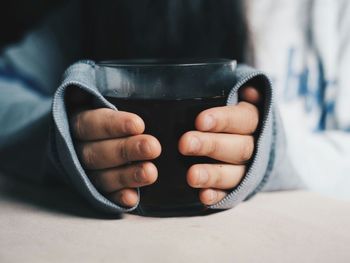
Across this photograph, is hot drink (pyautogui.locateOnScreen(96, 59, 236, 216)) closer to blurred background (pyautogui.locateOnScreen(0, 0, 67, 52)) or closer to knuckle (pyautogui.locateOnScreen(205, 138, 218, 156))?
knuckle (pyautogui.locateOnScreen(205, 138, 218, 156))

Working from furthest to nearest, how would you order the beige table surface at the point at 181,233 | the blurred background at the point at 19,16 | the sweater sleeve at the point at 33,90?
the blurred background at the point at 19,16, the sweater sleeve at the point at 33,90, the beige table surface at the point at 181,233

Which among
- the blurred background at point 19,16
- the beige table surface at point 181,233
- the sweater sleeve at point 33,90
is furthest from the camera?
the blurred background at point 19,16

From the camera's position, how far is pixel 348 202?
45 centimetres

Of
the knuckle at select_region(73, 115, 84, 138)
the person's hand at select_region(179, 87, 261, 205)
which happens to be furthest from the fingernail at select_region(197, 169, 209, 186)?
the knuckle at select_region(73, 115, 84, 138)

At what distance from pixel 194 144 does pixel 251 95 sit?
82mm

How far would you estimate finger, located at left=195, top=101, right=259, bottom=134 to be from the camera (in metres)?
0.38

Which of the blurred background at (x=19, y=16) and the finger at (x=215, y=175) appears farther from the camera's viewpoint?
the blurred background at (x=19, y=16)

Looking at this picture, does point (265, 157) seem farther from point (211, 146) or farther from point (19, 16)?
point (19, 16)

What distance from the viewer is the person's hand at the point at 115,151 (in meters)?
0.37

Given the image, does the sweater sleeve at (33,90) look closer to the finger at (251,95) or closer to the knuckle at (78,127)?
A: the knuckle at (78,127)

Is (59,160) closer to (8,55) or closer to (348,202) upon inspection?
(348,202)

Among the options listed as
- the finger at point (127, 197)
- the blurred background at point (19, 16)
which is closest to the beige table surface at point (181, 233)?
the finger at point (127, 197)

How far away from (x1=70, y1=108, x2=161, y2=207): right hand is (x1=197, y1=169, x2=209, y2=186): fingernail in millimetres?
33

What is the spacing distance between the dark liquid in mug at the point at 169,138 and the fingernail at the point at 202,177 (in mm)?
11
